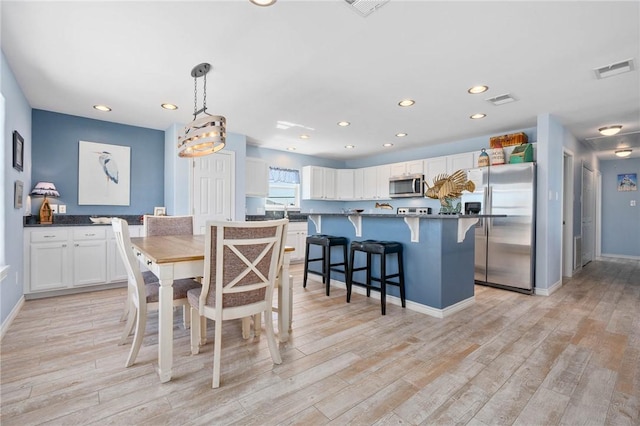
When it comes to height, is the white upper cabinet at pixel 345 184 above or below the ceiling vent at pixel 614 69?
below

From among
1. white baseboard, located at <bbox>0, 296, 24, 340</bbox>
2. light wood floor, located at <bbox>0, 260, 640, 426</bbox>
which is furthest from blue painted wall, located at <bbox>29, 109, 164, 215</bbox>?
light wood floor, located at <bbox>0, 260, 640, 426</bbox>

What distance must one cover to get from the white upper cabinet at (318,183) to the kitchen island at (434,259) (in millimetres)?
2949

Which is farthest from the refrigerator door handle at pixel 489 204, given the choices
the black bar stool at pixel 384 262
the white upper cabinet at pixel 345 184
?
the white upper cabinet at pixel 345 184

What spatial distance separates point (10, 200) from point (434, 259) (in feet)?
13.1

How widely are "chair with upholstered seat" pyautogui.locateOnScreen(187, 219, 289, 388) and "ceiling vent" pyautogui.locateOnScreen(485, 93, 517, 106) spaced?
2.80 meters

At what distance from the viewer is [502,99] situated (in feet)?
11.0

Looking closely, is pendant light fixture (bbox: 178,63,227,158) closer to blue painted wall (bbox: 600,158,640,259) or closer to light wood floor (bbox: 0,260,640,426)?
light wood floor (bbox: 0,260,640,426)

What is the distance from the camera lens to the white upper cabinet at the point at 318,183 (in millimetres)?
6500

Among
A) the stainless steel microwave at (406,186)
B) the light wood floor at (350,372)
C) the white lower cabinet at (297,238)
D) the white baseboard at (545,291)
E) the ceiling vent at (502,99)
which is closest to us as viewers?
the light wood floor at (350,372)

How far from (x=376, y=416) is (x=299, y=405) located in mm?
405

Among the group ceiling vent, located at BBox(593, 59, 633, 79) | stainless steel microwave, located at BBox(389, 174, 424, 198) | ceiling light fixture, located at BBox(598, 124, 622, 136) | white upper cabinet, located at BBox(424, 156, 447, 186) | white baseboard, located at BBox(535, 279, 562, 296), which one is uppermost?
ceiling vent, located at BBox(593, 59, 633, 79)

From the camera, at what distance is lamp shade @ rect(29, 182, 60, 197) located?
3727 mm

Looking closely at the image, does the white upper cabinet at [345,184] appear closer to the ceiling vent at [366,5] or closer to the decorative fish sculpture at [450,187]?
the decorative fish sculpture at [450,187]

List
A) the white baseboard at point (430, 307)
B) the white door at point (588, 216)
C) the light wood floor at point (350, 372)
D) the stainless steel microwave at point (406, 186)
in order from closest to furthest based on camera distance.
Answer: the light wood floor at point (350, 372) < the white baseboard at point (430, 307) < the stainless steel microwave at point (406, 186) < the white door at point (588, 216)
